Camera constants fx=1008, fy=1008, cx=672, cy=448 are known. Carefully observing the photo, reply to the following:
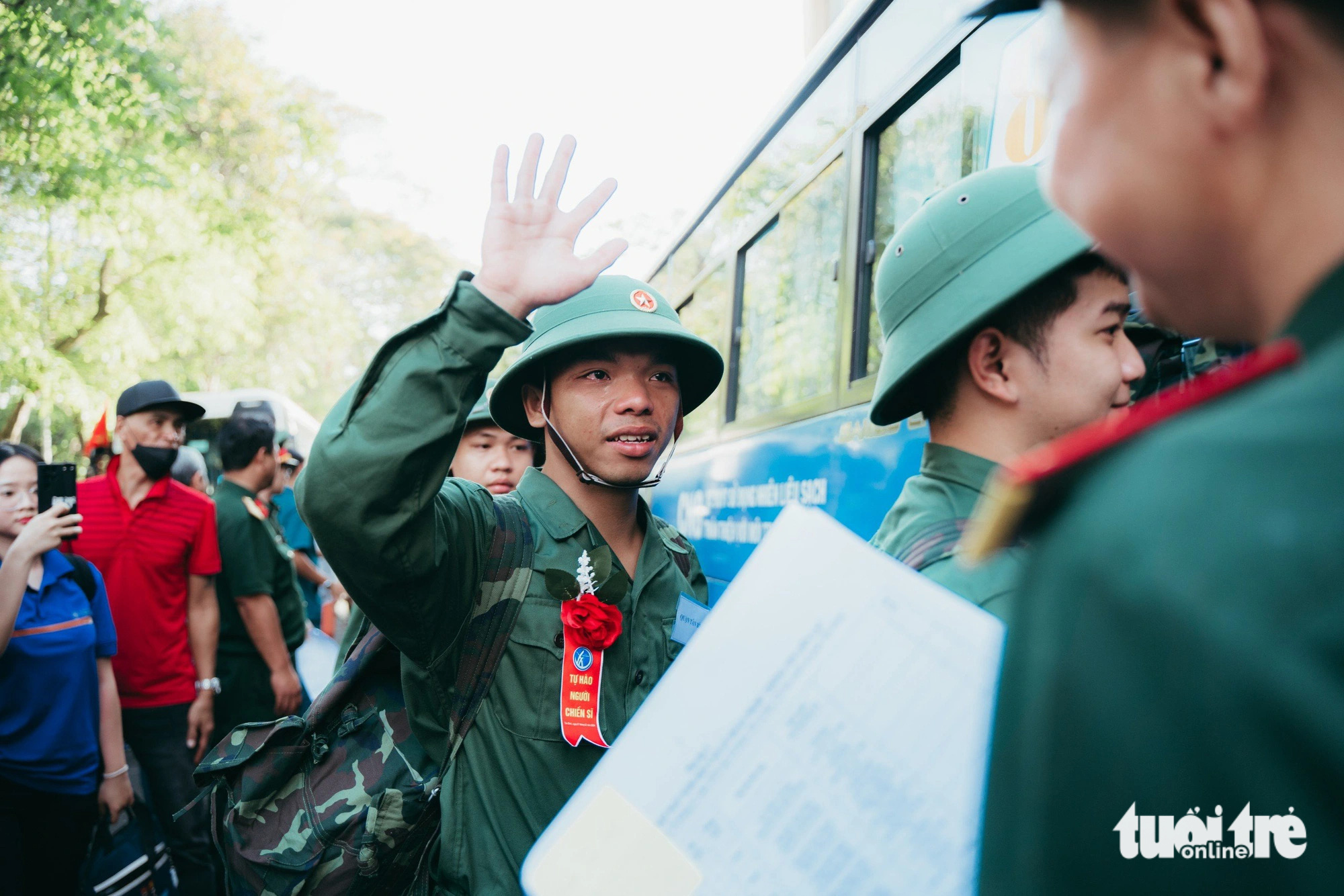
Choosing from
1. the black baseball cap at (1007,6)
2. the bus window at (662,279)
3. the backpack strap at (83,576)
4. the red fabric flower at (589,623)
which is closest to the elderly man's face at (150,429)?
the backpack strap at (83,576)

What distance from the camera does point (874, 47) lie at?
3857 mm

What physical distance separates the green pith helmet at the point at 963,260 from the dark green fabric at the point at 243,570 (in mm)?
3676

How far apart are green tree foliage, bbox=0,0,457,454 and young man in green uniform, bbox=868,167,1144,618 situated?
871 centimetres

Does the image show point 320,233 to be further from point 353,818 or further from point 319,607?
point 353,818

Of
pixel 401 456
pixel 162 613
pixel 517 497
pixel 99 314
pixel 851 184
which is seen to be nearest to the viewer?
pixel 401 456


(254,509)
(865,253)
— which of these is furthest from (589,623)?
(254,509)

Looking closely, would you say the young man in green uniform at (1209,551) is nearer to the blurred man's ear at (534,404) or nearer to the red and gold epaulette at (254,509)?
the blurred man's ear at (534,404)

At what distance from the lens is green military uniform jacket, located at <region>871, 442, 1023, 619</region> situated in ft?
3.95

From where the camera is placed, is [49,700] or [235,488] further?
[235,488]

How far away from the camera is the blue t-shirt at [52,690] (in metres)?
3.39

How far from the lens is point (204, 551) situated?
4.44 metres

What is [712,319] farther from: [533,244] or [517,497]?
[533,244]

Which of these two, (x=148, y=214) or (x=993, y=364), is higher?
(x=148, y=214)

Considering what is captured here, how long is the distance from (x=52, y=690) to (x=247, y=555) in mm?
1119
